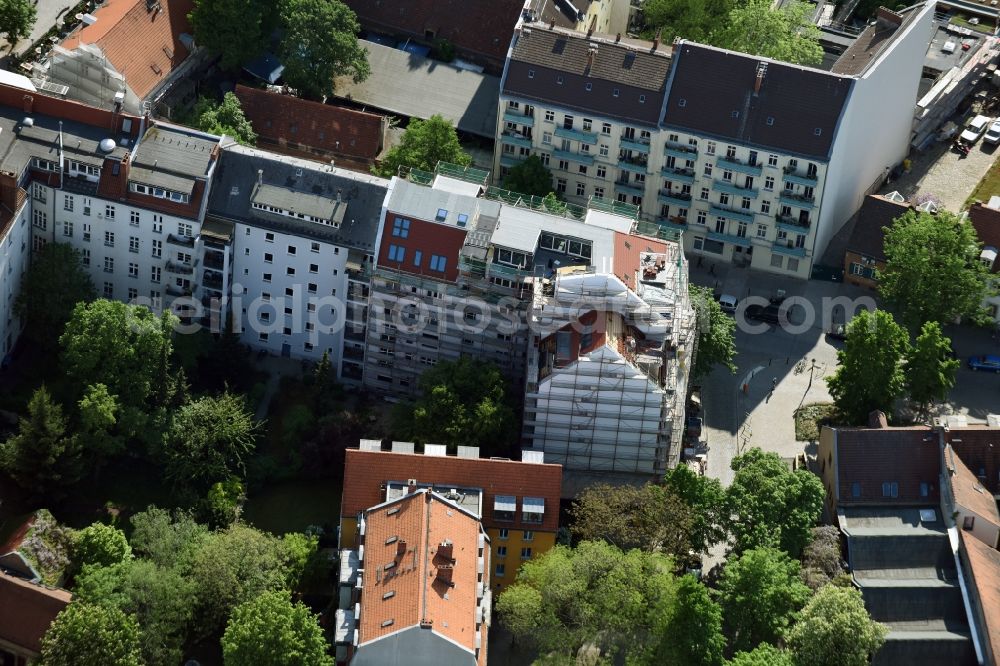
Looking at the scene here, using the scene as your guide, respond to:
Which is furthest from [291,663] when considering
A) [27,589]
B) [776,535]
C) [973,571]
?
[973,571]

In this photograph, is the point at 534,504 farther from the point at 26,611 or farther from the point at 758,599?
the point at 26,611

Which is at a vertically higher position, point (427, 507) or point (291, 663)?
point (427, 507)

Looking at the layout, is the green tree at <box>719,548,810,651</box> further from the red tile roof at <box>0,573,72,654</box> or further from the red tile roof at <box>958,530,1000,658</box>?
the red tile roof at <box>0,573,72,654</box>

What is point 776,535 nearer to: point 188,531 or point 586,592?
point 586,592

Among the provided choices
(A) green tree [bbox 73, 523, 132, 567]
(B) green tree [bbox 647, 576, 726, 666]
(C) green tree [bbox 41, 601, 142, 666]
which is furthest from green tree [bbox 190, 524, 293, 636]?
(B) green tree [bbox 647, 576, 726, 666]

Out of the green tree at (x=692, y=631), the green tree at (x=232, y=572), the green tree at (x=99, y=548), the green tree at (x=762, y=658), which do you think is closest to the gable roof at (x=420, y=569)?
the green tree at (x=232, y=572)

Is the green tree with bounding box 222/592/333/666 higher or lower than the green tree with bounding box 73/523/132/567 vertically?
lower
